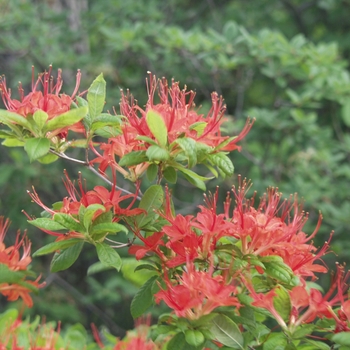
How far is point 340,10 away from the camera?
15.6ft

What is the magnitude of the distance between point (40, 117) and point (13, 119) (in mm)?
59

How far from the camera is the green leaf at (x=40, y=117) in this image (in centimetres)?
134

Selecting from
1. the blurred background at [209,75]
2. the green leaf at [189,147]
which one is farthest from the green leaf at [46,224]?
the blurred background at [209,75]

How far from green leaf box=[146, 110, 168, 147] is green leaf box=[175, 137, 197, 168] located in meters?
0.04

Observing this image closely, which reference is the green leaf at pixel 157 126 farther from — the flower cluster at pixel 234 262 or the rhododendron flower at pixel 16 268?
the rhododendron flower at pixel 16 268

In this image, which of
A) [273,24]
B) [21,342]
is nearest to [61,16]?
[273,24]

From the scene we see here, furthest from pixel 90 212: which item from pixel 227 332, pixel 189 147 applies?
pixel 227 332

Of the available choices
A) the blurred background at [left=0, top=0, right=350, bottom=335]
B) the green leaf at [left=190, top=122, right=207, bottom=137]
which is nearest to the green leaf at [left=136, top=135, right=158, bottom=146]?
the green leaf at [left=190, top=122, right=207, bottom=137]

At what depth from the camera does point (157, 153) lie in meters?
1.32

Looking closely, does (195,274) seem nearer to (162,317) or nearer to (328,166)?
(162,317)

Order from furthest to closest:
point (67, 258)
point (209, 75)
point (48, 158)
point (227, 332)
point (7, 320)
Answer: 1. point (209, 75)
2. point (7, 320)
3. point (48, 158)
4. point (67, 258)
5. point (227, 332)

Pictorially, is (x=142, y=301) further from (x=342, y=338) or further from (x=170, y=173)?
(x=342, y=338)

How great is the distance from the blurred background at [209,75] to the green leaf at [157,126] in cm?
201

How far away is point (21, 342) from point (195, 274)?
77 centimetres
